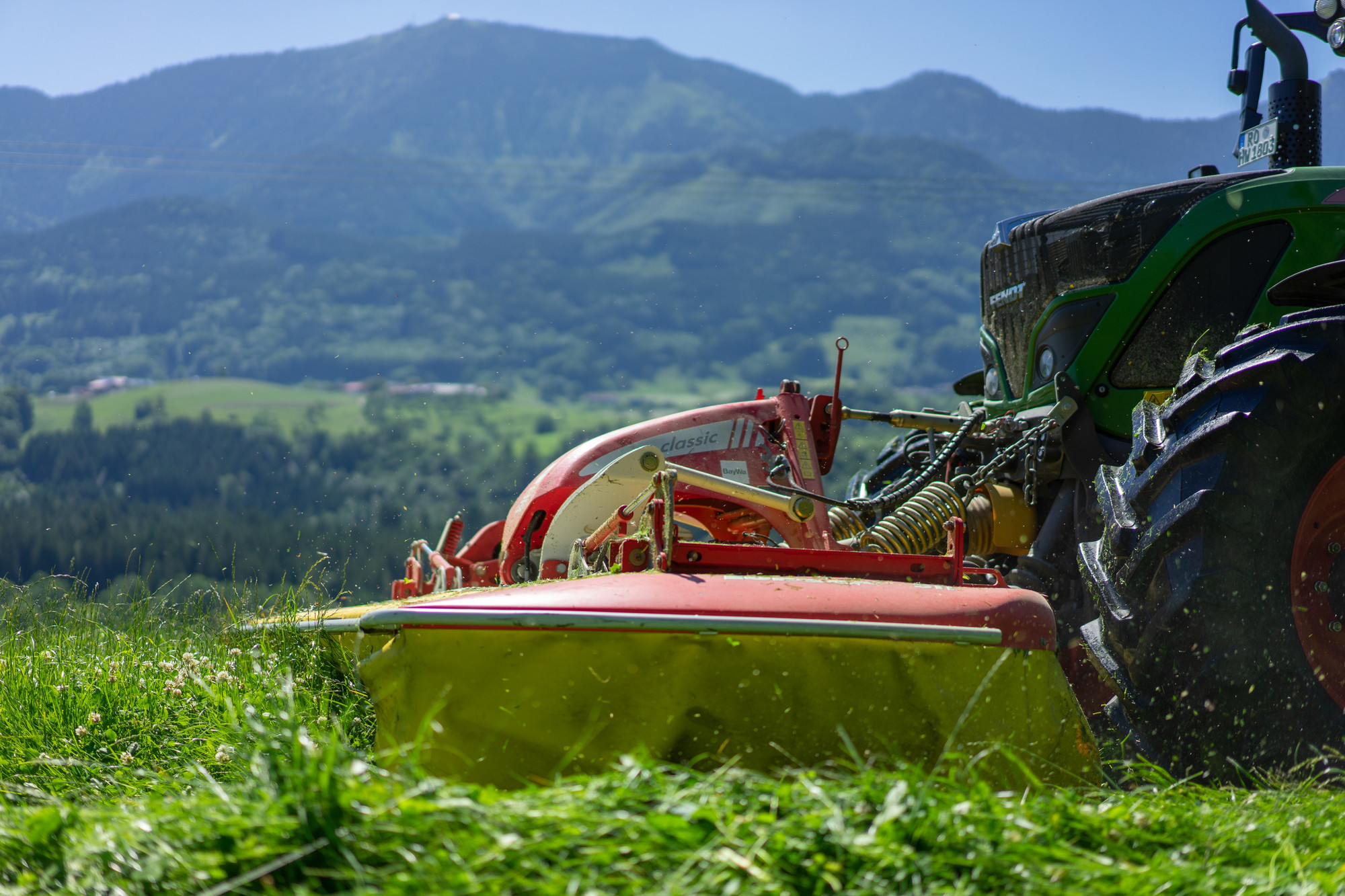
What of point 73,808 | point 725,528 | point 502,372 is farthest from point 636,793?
point 502,372

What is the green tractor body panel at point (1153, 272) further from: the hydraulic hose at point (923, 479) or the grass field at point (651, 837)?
the grass field at point (651, 837)

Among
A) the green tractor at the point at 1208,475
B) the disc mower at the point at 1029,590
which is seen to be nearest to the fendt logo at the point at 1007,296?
the green tractor at the point at 1208,475

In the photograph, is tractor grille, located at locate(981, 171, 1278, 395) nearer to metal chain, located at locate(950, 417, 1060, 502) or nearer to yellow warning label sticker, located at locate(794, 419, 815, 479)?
metal chain, located at locate(950, 417, 1060, 502)

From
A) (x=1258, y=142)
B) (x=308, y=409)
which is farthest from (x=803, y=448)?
(x=308, y=409)

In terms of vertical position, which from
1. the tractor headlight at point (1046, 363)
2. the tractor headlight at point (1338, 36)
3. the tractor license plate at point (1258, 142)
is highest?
the tractor headlight at point (1338, 36)

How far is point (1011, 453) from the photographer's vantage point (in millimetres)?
4625

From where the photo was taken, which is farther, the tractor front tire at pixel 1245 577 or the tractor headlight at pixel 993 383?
the tractor headlight at pixel 993 383

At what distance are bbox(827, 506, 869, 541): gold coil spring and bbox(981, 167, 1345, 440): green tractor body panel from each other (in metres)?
0.92

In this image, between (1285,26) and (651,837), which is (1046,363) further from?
(651,837)

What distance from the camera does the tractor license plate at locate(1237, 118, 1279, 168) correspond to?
5078mm

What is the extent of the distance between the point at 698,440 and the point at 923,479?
3.08ft

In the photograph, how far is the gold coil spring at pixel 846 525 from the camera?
4715 mm

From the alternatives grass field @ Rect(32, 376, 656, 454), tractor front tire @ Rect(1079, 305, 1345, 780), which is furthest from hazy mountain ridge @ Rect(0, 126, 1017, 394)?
tractor front tire @ Rect(1079, 305, 1345, 780)

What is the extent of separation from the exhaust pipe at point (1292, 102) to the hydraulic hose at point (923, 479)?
5.69 feet
